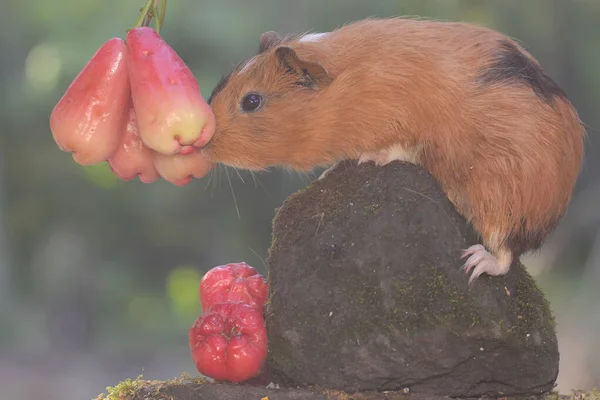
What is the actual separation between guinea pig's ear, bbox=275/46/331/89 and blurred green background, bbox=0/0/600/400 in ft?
6.35

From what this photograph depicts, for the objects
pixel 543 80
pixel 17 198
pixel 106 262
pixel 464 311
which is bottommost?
pixel 106 262

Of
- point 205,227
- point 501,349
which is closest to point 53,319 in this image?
point 205,227

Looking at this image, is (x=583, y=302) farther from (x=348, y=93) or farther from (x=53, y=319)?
(x=53, y=319)

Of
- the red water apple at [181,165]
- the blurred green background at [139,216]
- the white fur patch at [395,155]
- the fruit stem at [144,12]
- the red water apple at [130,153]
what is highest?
the fruit stem at [144,12]

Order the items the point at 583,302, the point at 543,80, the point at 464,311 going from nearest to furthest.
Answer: the point at 464,311 < the point at 543,80 < the point at 583,302

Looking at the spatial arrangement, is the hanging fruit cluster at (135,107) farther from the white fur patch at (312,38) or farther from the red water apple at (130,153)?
the white fur patch at (312,38)

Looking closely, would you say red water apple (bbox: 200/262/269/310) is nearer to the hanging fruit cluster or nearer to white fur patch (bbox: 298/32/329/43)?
the hanging fruit cluster

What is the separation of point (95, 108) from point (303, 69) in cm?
60

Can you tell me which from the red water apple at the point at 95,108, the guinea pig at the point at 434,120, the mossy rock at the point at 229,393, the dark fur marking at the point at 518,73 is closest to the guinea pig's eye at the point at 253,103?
the guinea pig at the point at 434,120

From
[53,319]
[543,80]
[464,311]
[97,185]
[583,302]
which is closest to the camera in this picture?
[464,311]

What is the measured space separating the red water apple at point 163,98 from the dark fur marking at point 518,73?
2.70 feet

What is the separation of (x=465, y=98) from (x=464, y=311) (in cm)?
60

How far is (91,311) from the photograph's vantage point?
16.3 feet

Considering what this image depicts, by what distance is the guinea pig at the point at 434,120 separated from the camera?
230cm
